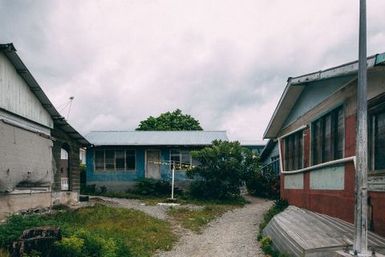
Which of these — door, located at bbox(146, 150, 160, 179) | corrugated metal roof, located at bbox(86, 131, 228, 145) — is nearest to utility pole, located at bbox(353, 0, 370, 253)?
corrugated metal roof, located at bbox(86, 131, 228, 145)

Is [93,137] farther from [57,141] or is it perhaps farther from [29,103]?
[29,103]

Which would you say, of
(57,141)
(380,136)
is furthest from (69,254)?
(57,141)

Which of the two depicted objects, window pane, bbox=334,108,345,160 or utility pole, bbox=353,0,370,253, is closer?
utility pole, bbox=353,0,370,253

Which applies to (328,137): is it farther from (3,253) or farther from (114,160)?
(114,160)

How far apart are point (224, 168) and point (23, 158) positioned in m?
12.7

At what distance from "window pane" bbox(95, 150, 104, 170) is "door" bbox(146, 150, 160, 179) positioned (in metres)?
3.24

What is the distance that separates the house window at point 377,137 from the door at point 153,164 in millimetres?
20017

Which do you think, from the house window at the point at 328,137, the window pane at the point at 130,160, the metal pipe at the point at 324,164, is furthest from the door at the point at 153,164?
the house window at the point at 328,137

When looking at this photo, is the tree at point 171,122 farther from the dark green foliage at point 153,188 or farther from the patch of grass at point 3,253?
the patch of grass at point 3,253

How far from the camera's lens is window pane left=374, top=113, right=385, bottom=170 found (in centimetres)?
748

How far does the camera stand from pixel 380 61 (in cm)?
657

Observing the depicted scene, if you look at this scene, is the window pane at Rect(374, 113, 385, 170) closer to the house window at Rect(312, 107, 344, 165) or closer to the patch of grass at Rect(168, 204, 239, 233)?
the house window at Rect(312, 107, 344, 165)

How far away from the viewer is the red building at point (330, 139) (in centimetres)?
758

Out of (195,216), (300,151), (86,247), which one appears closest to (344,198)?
(300,151)
